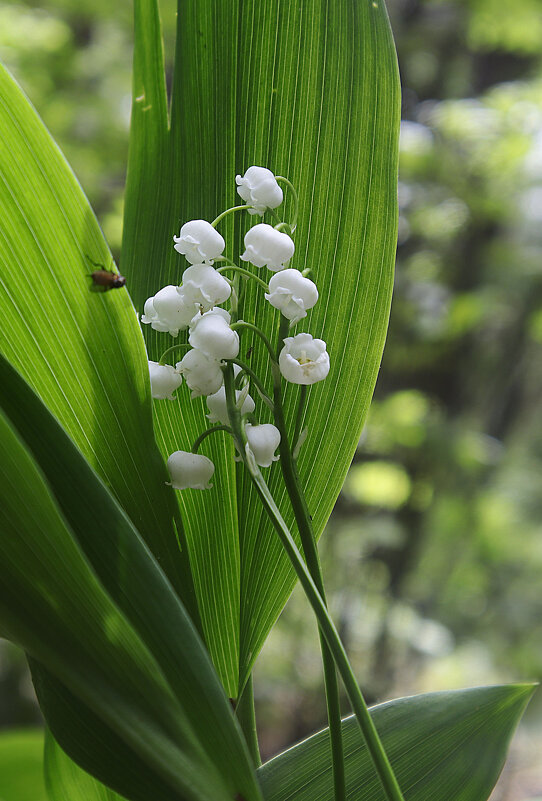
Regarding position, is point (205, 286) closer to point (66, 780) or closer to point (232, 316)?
point (232, 316)

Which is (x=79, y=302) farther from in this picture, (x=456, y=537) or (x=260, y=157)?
(x=456, y=537)

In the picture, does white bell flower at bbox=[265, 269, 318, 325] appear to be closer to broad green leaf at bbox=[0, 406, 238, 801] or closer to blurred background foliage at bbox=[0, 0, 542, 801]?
broad green leaf at bbox=[0, 406, 238, 801]

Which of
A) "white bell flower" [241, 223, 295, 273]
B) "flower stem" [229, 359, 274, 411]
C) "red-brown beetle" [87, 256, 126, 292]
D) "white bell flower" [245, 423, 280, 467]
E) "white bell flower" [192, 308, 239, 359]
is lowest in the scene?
"white bell flower" [245, 423, 280, 467]

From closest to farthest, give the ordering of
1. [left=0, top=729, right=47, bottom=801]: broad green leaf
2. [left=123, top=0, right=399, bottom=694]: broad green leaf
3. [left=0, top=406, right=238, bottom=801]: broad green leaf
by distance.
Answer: [left=0, top=406, right=238, bottom=801]: broad green leaf, [left=123, top=0, right=399, bottom=694]: broad green leaf, [left=0, top=729, right=47, bottom=801]: broad green leaf

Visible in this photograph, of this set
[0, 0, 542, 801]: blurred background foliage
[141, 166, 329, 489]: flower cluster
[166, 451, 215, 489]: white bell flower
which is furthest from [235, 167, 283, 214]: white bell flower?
[0, 0, 542, 801]: blurred background foliage

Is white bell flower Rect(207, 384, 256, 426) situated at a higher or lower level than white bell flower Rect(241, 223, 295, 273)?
lower

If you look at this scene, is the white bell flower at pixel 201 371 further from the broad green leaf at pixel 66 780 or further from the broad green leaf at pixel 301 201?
the broad green leaf at pixel 66 780

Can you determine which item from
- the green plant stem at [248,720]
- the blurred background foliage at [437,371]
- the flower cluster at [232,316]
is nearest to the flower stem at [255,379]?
the flower cluster at [232,316]
